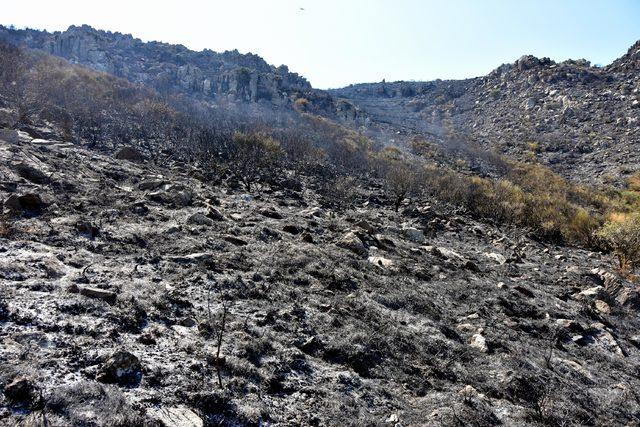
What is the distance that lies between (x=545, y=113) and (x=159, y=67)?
35.9 metres

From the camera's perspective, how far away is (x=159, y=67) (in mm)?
35500

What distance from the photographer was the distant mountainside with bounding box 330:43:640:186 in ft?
94.9

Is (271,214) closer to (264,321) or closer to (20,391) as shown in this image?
(264,321)

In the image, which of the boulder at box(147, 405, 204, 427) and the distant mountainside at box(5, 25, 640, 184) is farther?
the distant mountainside at box(5, 25, 640, 184)

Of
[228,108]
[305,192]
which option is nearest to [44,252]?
[305,192]

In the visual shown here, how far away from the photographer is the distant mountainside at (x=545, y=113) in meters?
28.9

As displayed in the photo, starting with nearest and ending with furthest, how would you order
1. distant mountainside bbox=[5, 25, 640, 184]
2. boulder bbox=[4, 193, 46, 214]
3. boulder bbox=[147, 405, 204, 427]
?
boulder bbox=[147, 405, 204, 427]
boulder bbox=[4, 193, 46, 214]
distant mountainside bbox=[5, 25, 640, 184]

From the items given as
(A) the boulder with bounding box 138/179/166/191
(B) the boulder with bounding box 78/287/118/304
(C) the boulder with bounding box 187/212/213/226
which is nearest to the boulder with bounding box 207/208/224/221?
(C) the boulder with bounding box 187/212/213/226

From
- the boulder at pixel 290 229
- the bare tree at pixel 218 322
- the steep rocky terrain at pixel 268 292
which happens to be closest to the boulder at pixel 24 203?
the steep rocky terrain at pixel 268 292

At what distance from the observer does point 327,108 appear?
35.9 meters

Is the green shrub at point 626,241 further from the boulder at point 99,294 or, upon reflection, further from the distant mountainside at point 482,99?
the distant mountainside at point 482,99

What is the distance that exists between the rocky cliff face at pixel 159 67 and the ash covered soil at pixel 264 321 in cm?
2355

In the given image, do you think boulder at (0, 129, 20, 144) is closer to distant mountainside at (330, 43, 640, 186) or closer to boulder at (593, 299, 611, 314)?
boulder at (593, 299, 611, 314)

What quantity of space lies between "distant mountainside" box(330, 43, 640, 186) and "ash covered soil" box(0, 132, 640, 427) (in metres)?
23.1
